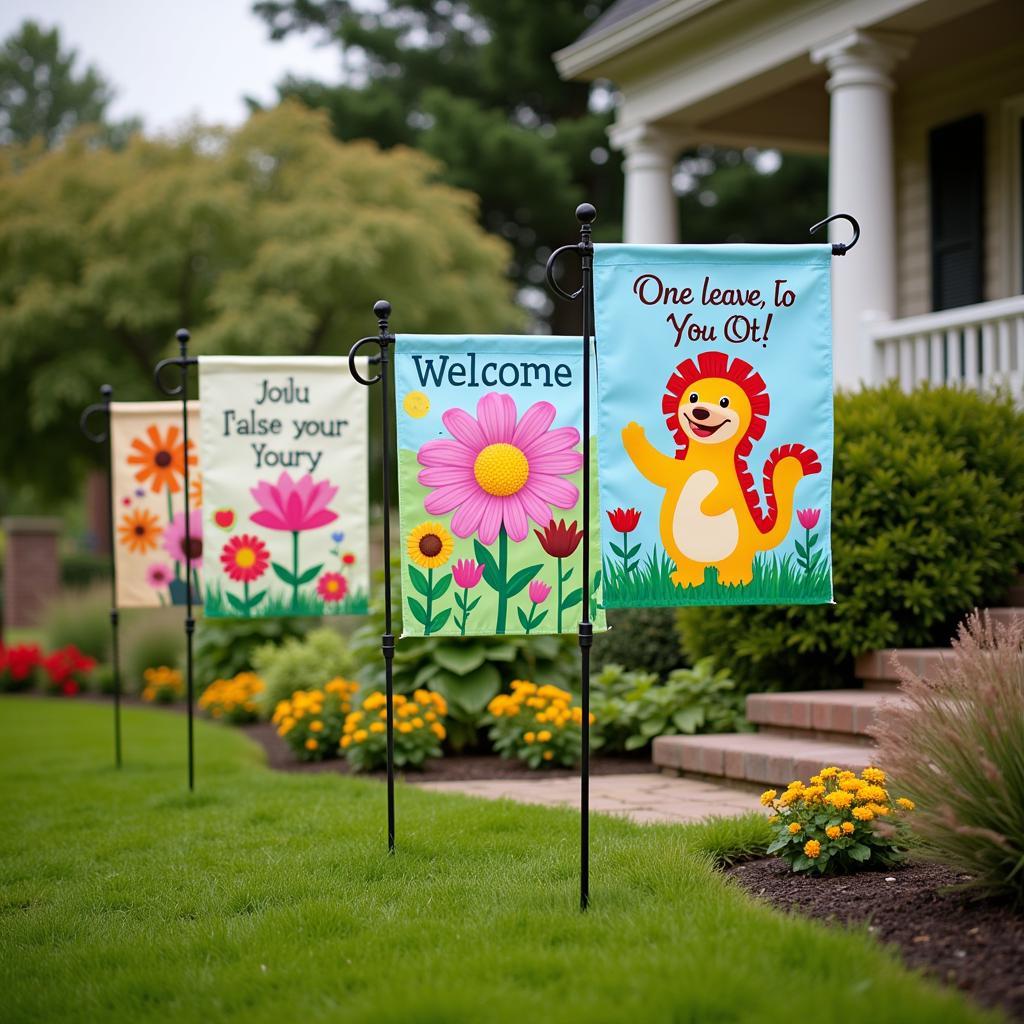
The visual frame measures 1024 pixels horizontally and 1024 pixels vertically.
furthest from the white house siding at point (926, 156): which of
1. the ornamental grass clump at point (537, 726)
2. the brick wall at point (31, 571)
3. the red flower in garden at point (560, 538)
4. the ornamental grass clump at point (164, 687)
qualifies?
the brick wall at point (31, 571)

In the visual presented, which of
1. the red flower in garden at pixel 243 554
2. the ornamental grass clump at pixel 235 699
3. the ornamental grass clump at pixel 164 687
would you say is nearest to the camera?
the red flower in garden at pixel 243 554

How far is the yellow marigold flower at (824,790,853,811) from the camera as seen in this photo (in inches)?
163

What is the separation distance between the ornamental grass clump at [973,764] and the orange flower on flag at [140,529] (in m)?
4.87

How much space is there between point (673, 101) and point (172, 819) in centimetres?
740

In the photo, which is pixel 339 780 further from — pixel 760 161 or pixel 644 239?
pixel 760 161

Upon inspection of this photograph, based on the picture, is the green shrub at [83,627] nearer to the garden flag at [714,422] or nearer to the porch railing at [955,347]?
the porch railing at [955,347]

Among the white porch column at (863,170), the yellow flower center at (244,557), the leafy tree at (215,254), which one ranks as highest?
the leafy tree at (215,254)

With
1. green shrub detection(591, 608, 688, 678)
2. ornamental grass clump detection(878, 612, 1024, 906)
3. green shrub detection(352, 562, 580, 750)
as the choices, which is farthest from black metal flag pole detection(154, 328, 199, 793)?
ornamental grass clump detection(878, 612, 1024, 906)

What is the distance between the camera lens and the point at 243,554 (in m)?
6.20

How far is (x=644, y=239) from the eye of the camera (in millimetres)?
11125

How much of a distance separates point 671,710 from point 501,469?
3172 mm

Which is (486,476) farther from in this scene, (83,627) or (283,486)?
(83,627)

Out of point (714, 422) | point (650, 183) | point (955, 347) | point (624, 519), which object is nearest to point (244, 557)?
point (624, 519)

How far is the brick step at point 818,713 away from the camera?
611cm
